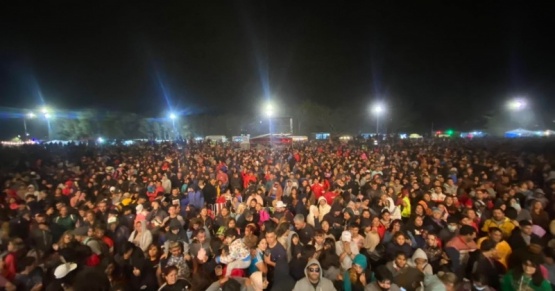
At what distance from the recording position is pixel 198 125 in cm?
6303

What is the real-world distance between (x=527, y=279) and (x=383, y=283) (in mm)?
1649

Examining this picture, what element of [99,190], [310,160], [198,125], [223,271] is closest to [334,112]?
[198,125]

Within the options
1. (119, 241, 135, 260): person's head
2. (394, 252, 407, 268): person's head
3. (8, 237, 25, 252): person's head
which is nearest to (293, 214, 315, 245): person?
(394, 252, 407, 268): person's head

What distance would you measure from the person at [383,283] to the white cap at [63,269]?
11.3 ft

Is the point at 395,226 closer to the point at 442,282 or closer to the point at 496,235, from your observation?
the point at 496,235

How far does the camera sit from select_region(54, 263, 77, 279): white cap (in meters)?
3.76

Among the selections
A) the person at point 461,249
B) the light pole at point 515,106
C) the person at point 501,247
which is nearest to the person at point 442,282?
the person at point 461,249

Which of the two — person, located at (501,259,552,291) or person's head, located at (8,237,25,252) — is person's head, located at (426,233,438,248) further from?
person's head, located at (8,237,25,252)

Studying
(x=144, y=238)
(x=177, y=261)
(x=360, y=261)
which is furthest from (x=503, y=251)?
(x=144, y=238)

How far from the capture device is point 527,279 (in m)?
3.69

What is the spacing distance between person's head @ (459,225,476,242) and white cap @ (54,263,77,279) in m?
5.23

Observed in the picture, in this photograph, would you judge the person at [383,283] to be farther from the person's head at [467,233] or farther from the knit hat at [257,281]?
the person's head at [467,233]

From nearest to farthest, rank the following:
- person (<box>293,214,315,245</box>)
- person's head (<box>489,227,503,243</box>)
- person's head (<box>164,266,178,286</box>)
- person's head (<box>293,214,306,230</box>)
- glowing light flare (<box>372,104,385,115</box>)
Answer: person's head (<box>164,266,178,286</box>) → person's head (<box>489,227,503,243</box>) → person (<box>293,214,315,245</box>) → person's head (<box>293,214,306,230</box>) → glowing light flare (<box>372,104,385,115</box>)

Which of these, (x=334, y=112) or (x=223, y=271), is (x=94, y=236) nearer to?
(x=223, y=271)
